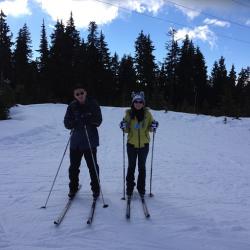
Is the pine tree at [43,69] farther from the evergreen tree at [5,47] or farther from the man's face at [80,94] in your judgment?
the man's face at [80,94]

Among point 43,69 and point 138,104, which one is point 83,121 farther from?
point 43,69

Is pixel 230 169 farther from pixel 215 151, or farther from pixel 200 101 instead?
pixel 200 101

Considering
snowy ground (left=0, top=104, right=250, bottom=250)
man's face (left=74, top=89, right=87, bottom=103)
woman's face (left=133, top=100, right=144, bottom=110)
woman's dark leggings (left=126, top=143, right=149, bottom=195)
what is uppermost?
man's face (left=74, top=89, right=87, bottom=103)

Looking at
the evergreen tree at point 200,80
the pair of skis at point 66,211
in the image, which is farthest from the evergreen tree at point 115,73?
the pair of skis at point 66,211

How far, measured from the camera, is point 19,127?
15766 millimetres

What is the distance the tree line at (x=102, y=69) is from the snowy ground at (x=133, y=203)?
29.0m

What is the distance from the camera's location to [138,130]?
265 inches

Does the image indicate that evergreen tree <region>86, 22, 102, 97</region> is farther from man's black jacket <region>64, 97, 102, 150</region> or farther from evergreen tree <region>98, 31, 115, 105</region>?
man's black jacket <region>64, 97, 102, 150</region>

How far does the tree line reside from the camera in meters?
44.9

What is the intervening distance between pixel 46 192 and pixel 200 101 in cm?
4797

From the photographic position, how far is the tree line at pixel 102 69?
44875mm

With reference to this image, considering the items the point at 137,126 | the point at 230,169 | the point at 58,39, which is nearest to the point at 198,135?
the point at 230,169

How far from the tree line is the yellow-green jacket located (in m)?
33.8

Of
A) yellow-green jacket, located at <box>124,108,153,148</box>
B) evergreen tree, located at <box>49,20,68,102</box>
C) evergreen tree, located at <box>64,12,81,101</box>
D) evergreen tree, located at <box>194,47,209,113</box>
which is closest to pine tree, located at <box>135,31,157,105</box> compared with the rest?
evergreen tree, located at <box>194,47,209,113</box>
